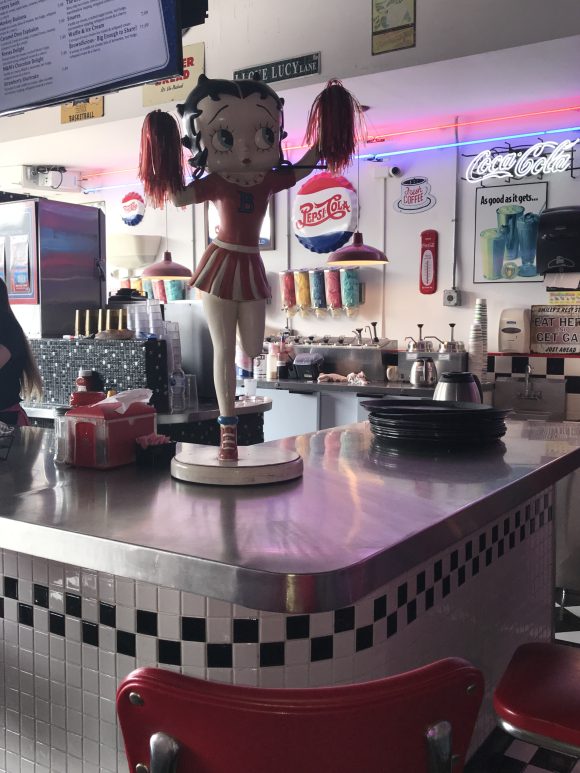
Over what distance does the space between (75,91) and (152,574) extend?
2200mm

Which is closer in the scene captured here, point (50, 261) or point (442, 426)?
point (442, 426)

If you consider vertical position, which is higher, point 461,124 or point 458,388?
point 461,124

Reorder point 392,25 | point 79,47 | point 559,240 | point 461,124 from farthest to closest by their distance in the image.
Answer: point 461,124, point 559,240, point 392,25, point 79,47

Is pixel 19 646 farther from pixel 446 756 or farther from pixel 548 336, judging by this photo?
pixel 548 336

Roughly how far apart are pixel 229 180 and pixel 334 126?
0.29m

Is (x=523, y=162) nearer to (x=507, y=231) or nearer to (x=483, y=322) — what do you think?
(x=507, y=231)

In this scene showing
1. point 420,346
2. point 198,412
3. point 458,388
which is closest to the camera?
point 458,388

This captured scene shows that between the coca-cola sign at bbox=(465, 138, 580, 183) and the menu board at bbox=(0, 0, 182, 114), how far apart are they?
4296 mm

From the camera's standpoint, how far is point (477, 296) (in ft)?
21.4

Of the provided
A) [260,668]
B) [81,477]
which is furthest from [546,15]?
[260,668]

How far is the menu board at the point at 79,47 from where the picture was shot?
2.55m

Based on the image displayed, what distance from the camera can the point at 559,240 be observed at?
5832 mm

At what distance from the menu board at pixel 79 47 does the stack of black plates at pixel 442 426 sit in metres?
Answer: 1.41

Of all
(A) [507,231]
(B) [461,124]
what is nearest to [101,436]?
(A) [507,231]
